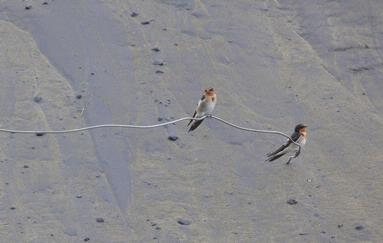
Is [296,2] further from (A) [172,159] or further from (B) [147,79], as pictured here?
(A) [172,159]

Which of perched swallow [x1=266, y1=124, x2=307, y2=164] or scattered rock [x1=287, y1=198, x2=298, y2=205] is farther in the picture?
perched swallow [x1=266, y1=124, x2=307, y2=164]

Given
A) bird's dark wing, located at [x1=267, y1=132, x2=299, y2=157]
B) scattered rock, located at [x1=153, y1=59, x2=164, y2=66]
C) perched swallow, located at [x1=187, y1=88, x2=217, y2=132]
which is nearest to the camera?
perched swallow, located at [x1=187, y1=88, x2=217, y2=132]

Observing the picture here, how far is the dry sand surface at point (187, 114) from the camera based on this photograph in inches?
366

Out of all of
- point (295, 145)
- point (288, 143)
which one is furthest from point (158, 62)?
point (295, 145)

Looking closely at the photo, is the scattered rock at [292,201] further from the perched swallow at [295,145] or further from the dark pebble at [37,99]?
the dark pebble at [37,99]

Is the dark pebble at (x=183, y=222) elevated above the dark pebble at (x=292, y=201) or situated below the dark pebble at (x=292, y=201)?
above

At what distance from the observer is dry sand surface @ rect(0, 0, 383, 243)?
930 cm

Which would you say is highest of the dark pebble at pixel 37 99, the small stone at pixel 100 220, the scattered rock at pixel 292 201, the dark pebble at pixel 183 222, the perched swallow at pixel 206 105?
the perched swallow at pixel 206 105

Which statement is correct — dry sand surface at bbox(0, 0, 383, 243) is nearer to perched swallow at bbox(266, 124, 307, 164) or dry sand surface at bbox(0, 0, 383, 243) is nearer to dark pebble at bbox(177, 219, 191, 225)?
dark pebble at bbox(177, 219, 191, 225)

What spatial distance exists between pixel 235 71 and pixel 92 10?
1696 millimetres

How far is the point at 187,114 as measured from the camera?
1079 cm

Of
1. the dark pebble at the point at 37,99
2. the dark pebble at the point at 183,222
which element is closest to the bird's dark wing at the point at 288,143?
the dark pebble at the point at 183,222

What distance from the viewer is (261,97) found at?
11250mm

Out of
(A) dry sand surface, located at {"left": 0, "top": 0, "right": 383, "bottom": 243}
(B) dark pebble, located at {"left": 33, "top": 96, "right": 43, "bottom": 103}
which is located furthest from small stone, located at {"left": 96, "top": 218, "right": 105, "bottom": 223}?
(B) dark pebble, located at {"left": 33, "top": 96, "right": 43, "bottom": 103}
